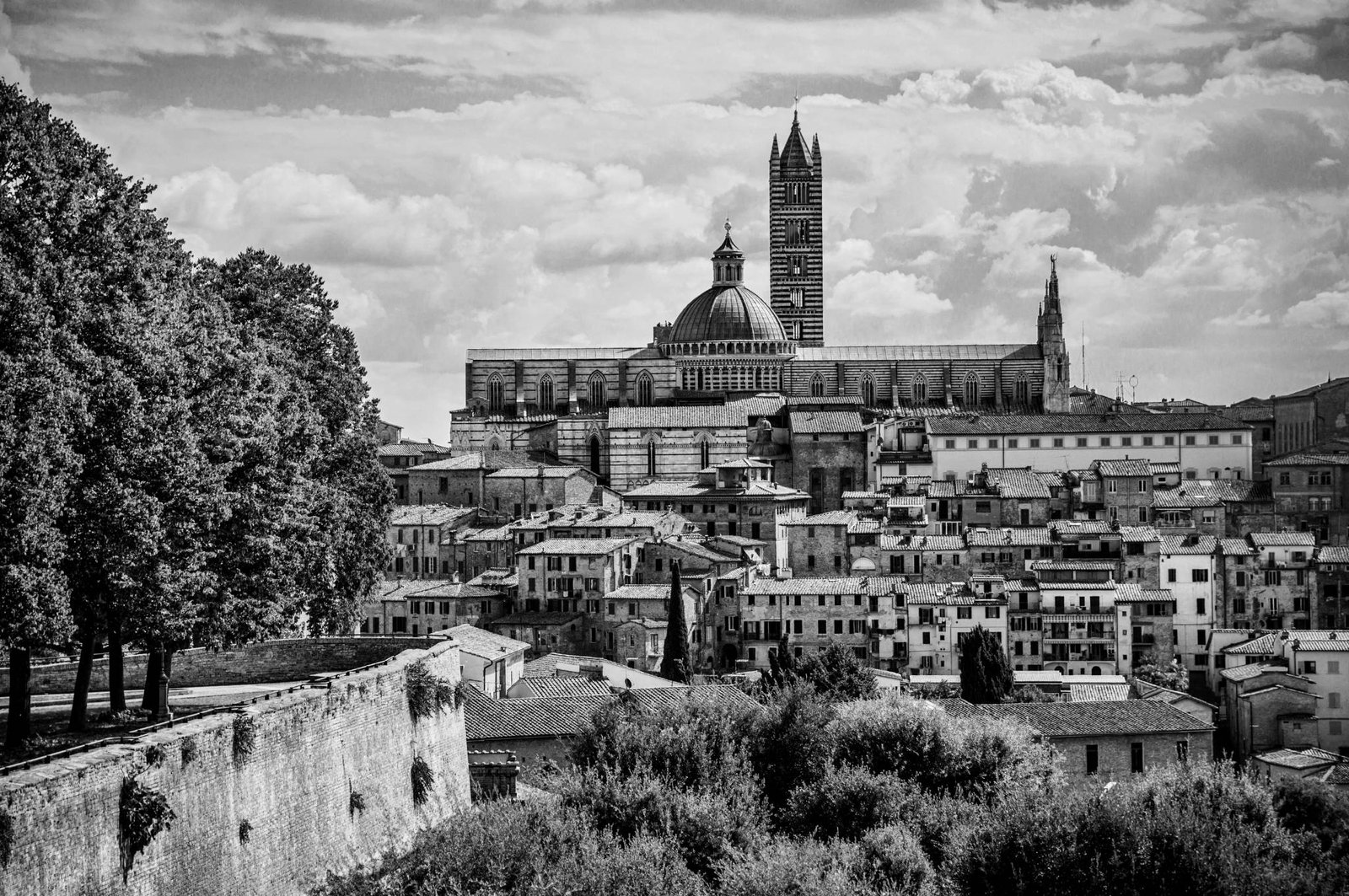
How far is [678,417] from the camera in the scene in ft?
312

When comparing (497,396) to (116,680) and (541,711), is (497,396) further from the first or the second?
(116,680)

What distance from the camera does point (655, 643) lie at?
212 feet

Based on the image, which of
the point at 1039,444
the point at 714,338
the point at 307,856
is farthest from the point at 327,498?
the point at 714,338

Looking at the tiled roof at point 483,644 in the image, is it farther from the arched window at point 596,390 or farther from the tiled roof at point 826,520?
the arched window at point 596,390

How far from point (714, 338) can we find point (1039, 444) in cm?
2410

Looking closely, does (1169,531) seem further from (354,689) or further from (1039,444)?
(354,689)

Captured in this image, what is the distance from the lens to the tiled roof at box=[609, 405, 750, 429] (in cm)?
9456

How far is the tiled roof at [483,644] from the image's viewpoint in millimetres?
47312

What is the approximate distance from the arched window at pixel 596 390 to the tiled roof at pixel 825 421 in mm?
17080

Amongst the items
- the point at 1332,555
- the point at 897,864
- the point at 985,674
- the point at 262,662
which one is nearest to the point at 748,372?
the point at 1332,555

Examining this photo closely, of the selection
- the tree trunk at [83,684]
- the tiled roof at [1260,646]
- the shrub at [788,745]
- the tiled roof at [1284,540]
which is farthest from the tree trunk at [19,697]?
the tiled roof at [1284,540]

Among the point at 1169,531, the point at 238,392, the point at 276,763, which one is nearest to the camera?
the point at 276,763

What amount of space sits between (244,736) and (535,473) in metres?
64.2

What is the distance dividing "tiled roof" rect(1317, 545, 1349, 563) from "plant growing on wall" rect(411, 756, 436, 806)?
52125 millimetres
